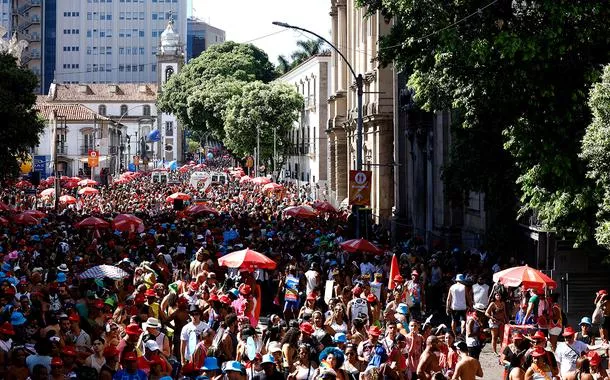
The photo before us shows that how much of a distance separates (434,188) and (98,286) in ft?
59.5

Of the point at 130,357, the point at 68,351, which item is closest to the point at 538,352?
the point at 130,357

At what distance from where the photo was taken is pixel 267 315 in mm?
24578

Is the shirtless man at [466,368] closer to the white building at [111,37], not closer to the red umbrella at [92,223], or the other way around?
the red umbrella at [92,223]

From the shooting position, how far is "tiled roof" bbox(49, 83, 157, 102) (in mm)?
148000

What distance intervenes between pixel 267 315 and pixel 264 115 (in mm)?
56354

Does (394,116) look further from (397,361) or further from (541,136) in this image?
(397,361)

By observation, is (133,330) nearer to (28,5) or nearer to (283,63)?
(283,63)

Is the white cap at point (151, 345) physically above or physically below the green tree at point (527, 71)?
below

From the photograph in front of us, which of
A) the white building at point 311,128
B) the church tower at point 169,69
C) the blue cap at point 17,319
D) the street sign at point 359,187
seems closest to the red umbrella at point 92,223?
the street sign at point 359,187

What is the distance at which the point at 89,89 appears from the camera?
5984 inches

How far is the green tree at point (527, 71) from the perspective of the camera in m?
20.2

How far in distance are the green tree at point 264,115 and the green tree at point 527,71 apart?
188 ft

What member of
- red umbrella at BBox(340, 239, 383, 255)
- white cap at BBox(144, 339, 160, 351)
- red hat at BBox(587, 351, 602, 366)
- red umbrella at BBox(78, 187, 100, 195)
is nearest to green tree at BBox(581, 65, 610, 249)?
red hat at BBox(587, 351, 602, 366)

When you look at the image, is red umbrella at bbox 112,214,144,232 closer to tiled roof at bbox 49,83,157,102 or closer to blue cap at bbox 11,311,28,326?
blue cap at bbox 11,311,28,326
